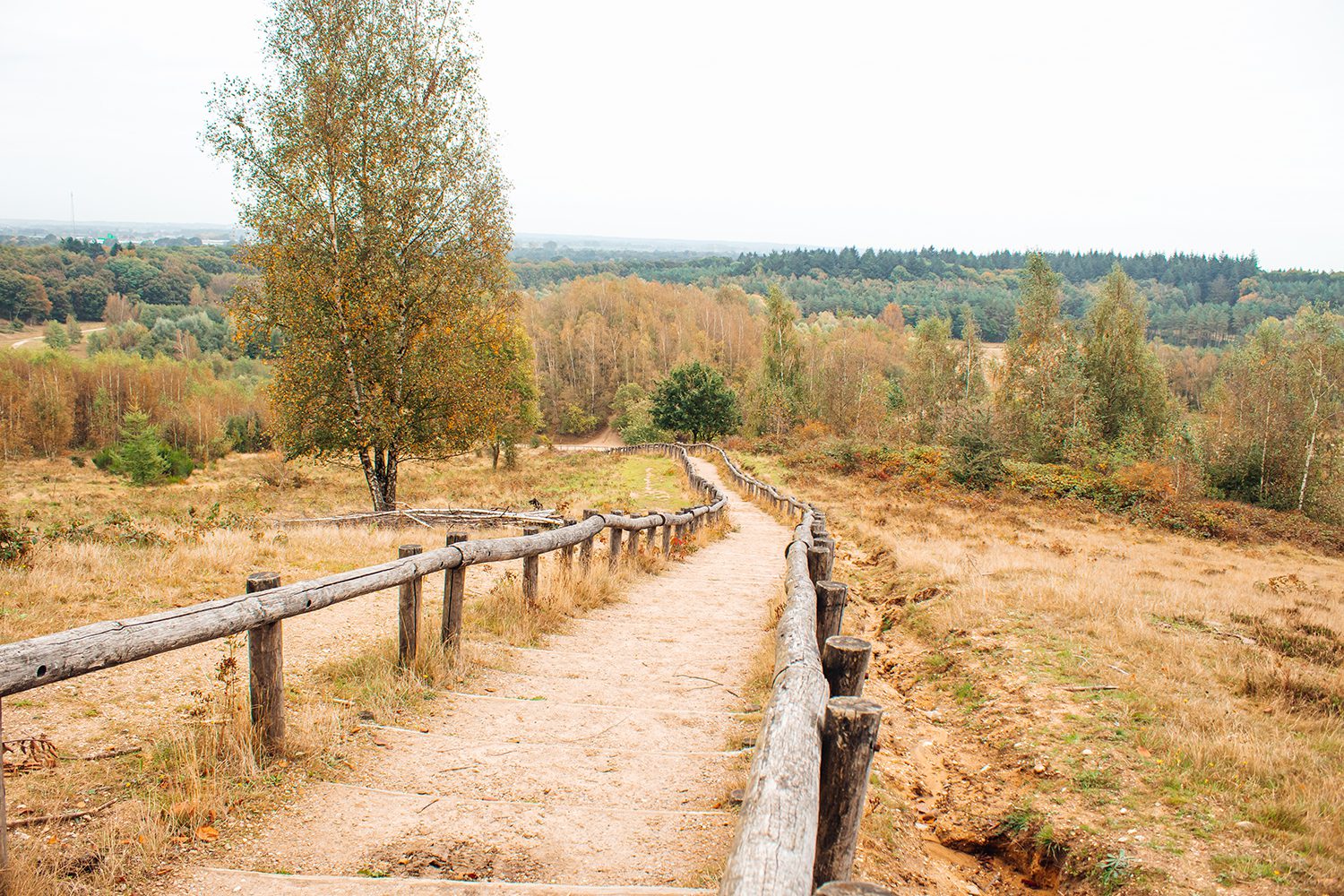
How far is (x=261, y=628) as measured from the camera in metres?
3.81

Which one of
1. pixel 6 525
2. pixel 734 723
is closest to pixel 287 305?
pixel 6 525

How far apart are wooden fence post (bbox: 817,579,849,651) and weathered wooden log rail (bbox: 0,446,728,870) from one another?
270 cm

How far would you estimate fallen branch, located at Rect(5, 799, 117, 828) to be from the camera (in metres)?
2.98

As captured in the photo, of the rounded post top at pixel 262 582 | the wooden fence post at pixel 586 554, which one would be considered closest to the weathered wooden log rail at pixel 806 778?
the rounded post top at pixel 262 582

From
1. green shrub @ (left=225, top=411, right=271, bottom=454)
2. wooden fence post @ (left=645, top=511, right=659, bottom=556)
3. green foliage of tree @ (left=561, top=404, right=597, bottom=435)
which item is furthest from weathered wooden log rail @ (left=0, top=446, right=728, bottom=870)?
green foliage of tree @ (left=561, top=404, right=597, bottom=435)

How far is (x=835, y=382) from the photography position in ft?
189

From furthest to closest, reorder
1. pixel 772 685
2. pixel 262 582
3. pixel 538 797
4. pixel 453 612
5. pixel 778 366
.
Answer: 1. pixel 778 366
2. pixel 453 612
3. pixel 262 582
4. pixel 772 685
5. pixel 538 797

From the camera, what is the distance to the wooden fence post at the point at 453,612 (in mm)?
5664

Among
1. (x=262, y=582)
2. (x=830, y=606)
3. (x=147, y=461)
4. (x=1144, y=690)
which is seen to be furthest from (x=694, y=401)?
(x=262, y=582)

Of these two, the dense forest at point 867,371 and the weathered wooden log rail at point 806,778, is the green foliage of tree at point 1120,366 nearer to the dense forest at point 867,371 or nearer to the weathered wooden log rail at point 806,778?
the dense forest at point 867,371

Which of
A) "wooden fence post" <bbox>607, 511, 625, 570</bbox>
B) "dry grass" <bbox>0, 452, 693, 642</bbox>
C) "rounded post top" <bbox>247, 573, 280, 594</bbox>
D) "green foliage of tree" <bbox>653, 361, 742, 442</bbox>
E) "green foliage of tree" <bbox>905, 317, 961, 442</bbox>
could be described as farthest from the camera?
"green foliage of tree" <bbox>653, 361, 742, 442</bbox>

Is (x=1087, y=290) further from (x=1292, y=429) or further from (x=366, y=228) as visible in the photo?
(x=366, y=228)

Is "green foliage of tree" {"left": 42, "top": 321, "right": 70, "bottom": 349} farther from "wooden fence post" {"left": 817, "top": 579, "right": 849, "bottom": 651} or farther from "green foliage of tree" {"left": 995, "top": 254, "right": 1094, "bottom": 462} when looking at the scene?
"wooden fence post" {"left": 817, "top": 579, "right": 849, "bottom": 651}

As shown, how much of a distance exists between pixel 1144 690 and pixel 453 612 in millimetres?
5998
